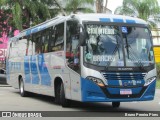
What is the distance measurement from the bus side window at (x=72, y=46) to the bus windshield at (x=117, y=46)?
1.30 feet

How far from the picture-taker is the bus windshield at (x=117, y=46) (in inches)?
516

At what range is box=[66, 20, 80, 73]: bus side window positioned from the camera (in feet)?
43.9

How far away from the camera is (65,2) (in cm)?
4028

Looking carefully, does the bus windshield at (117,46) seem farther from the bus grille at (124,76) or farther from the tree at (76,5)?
the tree at (76,5)

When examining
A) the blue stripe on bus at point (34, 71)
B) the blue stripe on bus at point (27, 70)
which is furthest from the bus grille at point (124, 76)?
the blue stripe on bus at point (27, 70)

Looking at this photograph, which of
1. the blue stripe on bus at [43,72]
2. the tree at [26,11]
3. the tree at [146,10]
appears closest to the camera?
the blue stripe on bus at [43,72]

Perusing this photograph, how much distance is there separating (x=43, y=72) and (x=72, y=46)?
10.9 ft

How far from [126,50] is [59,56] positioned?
2.58 m

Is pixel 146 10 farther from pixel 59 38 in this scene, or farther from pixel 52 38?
pixel 59 38

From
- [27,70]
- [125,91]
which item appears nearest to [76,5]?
[27,70]

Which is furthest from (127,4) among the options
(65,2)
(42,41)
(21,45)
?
(42,41)

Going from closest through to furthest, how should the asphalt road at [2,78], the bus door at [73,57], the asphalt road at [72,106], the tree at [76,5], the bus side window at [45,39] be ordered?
the bus door at [73,57], the asphalt road at [72,106], the bus side window at [45,39], the asphalt road at [2,78], the tree at [76,5]

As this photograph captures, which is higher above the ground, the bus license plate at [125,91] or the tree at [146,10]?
the tree at [146,10]

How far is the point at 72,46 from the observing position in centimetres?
1380
